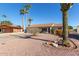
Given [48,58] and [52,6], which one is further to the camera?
[52,6]

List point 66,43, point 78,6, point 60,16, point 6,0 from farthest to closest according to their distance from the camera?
point 60,16 < point 66,43 < point 78,6 < point 6,0

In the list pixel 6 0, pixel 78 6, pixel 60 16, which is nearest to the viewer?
pixel 6 0

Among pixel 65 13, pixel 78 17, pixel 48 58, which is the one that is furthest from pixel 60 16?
pixel 48 58

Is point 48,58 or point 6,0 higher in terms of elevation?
point 6,0

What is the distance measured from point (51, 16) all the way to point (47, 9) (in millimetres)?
526

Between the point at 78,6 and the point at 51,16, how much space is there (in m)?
1.60

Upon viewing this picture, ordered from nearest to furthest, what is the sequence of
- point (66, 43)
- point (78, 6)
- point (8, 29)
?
point (78, 6) → point (66, 43) → point (8, 29)

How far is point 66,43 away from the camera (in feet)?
28.0

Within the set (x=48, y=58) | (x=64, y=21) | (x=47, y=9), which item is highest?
(x=47, y=9)

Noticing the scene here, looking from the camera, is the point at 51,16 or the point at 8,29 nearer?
the point at 51,16

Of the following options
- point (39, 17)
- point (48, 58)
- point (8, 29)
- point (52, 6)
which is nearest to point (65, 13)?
point (52, 6)

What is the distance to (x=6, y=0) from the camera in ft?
18.0

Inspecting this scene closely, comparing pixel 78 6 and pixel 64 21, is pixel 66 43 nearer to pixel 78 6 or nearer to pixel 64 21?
pixel 64 21

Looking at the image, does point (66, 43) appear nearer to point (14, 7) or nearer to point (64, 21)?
point (64, 21)
